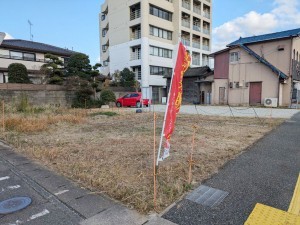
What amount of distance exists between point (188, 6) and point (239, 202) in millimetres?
33639

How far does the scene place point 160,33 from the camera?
28.8 m

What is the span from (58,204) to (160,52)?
91.8 feet

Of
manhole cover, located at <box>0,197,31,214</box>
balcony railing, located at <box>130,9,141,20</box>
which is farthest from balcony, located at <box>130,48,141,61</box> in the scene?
manhole cover, located at <box>0,197,31,214</box>

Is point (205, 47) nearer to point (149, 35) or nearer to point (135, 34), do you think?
point (149, 35)

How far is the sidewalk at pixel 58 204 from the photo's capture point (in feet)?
7.88

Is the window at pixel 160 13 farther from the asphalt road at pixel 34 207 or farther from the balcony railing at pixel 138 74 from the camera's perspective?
the asphalt road at pixel 34 207

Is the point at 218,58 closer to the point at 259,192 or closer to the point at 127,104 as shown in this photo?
the point at 127,104

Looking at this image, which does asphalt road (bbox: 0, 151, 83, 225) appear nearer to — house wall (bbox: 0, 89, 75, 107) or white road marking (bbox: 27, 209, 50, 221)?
white road marking (bbox: 27, 209, 50, 221)

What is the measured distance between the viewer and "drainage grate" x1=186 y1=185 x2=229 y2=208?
2.78 meters

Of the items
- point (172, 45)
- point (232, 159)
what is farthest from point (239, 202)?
point (172, 45)

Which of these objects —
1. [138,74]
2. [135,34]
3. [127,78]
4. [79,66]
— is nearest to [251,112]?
[79,66]

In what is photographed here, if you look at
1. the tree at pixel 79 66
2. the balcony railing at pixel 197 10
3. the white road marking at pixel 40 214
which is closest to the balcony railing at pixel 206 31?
the balcony railing at pixel 197 10

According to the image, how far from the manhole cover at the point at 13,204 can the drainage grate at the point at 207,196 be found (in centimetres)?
216

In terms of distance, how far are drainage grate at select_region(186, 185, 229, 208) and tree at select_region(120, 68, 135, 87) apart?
75.3 ft
